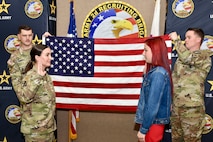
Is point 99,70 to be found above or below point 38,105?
above

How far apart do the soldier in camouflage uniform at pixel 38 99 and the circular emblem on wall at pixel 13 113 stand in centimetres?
136

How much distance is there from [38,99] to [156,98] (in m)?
1.08

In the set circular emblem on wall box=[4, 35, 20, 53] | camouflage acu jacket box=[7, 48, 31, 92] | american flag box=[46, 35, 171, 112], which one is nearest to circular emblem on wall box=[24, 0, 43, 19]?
circular emblem on wall box=[4, 35, 20, 53]

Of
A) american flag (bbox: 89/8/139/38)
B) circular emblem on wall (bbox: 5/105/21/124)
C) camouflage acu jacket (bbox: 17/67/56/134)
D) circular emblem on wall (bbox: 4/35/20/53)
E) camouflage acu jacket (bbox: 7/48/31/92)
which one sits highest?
american flag (bbox: 89/8/139/38)

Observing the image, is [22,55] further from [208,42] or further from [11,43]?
[208,42]

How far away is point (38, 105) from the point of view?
2.54 metres

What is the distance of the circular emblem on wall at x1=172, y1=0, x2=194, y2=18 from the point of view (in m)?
3.53

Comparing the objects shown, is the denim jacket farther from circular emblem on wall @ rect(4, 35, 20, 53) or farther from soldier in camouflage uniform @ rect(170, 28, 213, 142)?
circular emblem on wall @ rect(4, 35, 20, 53)

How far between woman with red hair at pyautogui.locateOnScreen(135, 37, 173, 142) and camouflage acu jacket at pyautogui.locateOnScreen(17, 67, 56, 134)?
0.89 meters

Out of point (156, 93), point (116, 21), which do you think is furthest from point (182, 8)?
point (156, 93)

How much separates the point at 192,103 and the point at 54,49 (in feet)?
5.78

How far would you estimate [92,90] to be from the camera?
347cm

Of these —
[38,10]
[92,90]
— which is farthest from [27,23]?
[92,90]

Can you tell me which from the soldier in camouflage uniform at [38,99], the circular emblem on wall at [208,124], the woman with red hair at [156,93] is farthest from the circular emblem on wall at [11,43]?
the circular emblem on wall at [208,124]
